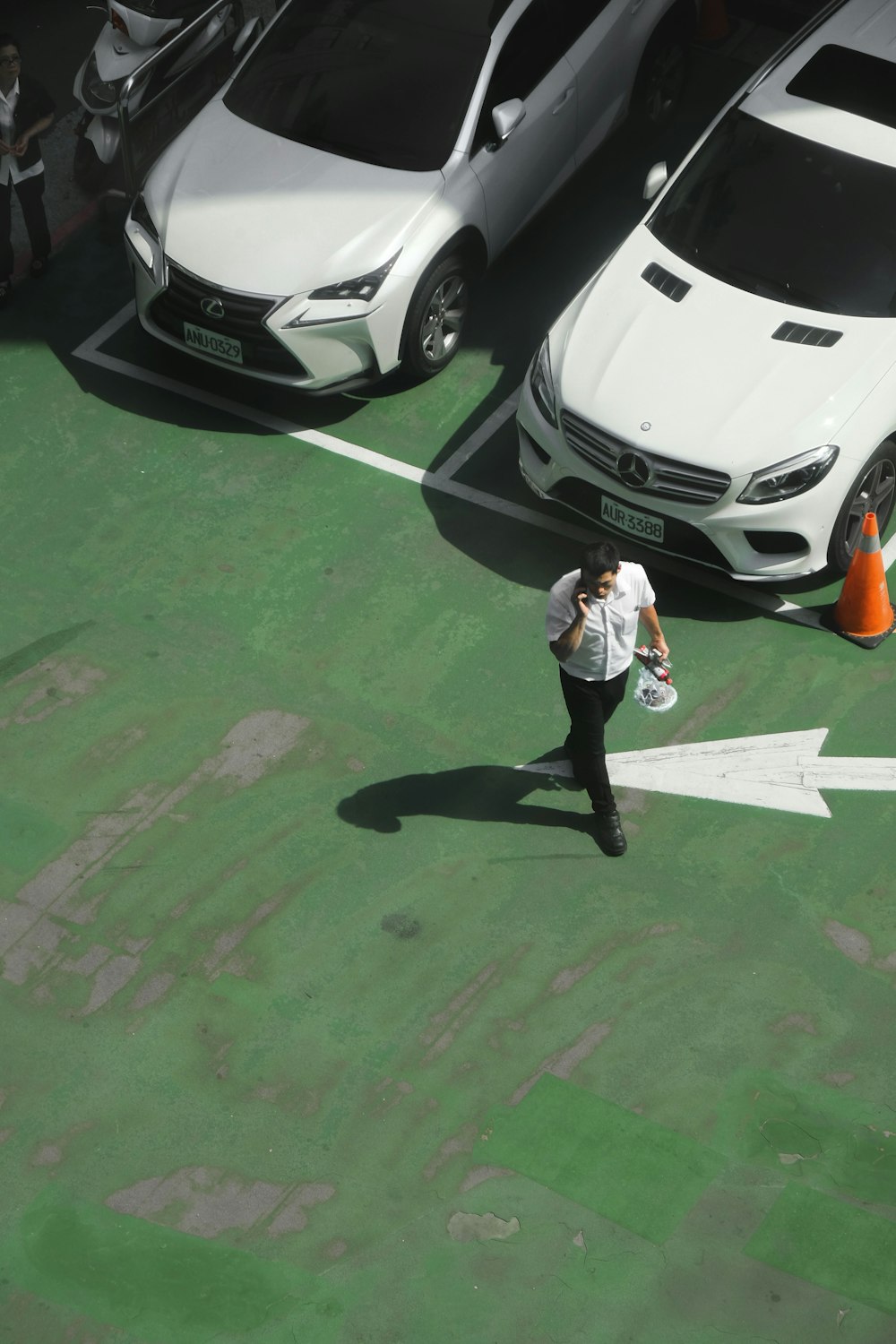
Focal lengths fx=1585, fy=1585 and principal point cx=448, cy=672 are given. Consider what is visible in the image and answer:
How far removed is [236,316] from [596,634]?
3949 millimetres

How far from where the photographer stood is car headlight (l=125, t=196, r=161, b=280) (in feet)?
33.6

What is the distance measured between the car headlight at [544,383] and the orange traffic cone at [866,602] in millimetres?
1911

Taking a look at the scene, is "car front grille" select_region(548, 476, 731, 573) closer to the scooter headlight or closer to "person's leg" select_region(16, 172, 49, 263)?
"person's leg" select_region(16, 172, 49, 263)

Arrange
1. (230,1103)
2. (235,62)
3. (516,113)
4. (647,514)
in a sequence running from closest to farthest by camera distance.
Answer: (230,1103) → (647,514) → (516,113) → (235,62)

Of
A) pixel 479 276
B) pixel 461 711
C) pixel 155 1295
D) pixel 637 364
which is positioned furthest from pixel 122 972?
pixel 479 276

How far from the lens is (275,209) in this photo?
10.2m

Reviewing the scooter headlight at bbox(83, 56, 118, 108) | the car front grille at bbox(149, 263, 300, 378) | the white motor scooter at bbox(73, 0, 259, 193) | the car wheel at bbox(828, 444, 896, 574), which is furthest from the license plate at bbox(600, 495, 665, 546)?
the scooter headlight at bbox(83, 56, 118, 108)

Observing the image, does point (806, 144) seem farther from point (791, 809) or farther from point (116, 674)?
point (116, 674)

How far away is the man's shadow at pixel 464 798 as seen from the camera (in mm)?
8445

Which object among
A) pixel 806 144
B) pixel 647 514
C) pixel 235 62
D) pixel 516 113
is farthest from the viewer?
pixel 235 62

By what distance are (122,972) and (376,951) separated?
4.12 feet

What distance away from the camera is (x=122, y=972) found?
784 cm

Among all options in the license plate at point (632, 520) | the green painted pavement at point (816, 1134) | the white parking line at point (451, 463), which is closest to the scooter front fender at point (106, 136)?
the white parking line at point (451, 463)

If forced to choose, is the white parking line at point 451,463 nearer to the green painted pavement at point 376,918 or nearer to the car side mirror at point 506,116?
the green painted pavement at point 376,918
